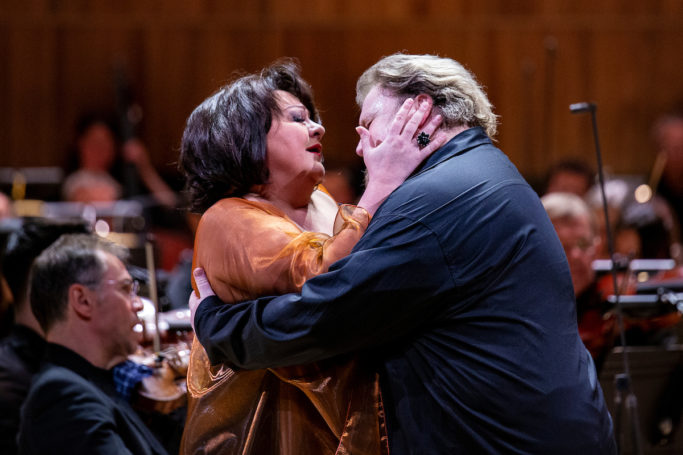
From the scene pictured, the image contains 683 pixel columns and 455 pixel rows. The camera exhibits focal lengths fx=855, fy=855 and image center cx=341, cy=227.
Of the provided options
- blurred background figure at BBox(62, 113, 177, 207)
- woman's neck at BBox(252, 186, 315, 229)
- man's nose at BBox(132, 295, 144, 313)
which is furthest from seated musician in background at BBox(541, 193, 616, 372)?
blurred background figure at BBox(62, 113, 177, 207)

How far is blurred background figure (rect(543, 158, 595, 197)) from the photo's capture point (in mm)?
6016

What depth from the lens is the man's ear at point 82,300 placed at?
2928 mm

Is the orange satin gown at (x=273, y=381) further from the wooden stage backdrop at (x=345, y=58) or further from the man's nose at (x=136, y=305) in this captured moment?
the wooden stage backdrop at (x=345, y=58)

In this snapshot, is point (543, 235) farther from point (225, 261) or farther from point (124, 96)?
point (124, 96)

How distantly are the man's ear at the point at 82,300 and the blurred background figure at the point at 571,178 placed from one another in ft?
12.8

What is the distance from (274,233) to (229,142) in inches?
12.3

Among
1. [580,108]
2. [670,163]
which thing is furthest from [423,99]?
[670,163]

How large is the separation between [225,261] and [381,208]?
42cm

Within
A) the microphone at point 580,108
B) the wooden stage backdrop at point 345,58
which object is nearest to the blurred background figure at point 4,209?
the wooden stage backdrop at point 345,58

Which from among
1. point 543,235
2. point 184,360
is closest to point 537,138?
point 184,360

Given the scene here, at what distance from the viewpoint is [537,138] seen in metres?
7.95

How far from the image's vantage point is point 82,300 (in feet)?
9.66

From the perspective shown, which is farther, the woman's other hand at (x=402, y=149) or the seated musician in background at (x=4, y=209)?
the seated musician in background at (x=4, y=209)

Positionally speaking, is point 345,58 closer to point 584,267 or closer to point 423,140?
point 584,267
